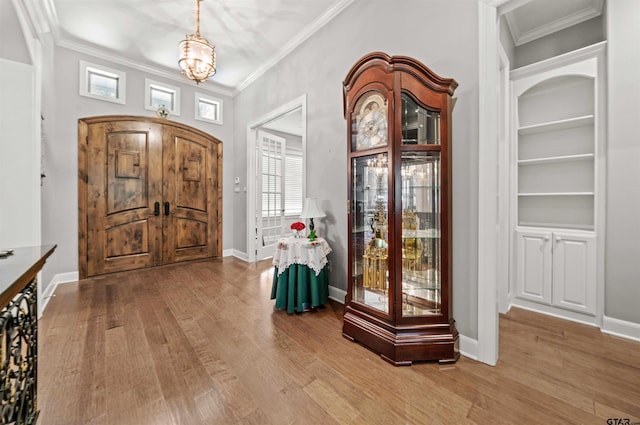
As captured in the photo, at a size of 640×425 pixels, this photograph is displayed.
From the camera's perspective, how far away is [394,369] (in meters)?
1.75

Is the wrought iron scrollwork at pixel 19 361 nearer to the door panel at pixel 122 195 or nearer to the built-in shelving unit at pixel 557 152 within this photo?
the door panel at pixel 122 195

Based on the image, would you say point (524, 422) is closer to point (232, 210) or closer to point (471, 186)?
point (471, 186)

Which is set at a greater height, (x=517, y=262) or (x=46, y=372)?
(x=517, y=262)

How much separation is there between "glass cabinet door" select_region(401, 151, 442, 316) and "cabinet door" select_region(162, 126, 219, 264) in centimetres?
415

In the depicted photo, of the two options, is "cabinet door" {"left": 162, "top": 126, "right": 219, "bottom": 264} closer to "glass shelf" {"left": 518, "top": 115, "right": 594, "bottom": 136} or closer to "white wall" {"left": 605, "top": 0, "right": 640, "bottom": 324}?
"glass shelf" {"left": 518, "top": 115, "right": 594, "bottom": 136}

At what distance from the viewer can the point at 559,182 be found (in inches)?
107

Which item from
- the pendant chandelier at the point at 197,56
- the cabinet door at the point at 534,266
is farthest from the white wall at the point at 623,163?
the pendant chandelier at the point at 197,56

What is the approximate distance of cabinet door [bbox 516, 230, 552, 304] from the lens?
8.57 ft

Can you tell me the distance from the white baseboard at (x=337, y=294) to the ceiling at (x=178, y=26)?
320 centimetres

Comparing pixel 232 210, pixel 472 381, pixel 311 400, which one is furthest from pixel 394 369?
pixel 232 210

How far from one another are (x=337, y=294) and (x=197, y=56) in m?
3.11

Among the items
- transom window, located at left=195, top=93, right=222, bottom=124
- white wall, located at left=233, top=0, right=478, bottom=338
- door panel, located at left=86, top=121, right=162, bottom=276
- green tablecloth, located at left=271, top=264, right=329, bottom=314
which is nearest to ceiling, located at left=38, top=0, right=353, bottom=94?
white wall, located at left=233, top=0, right=478, bottom=338

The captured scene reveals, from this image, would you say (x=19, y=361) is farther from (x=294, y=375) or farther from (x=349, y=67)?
(x=349, y=67)

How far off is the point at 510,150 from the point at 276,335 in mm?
3137
